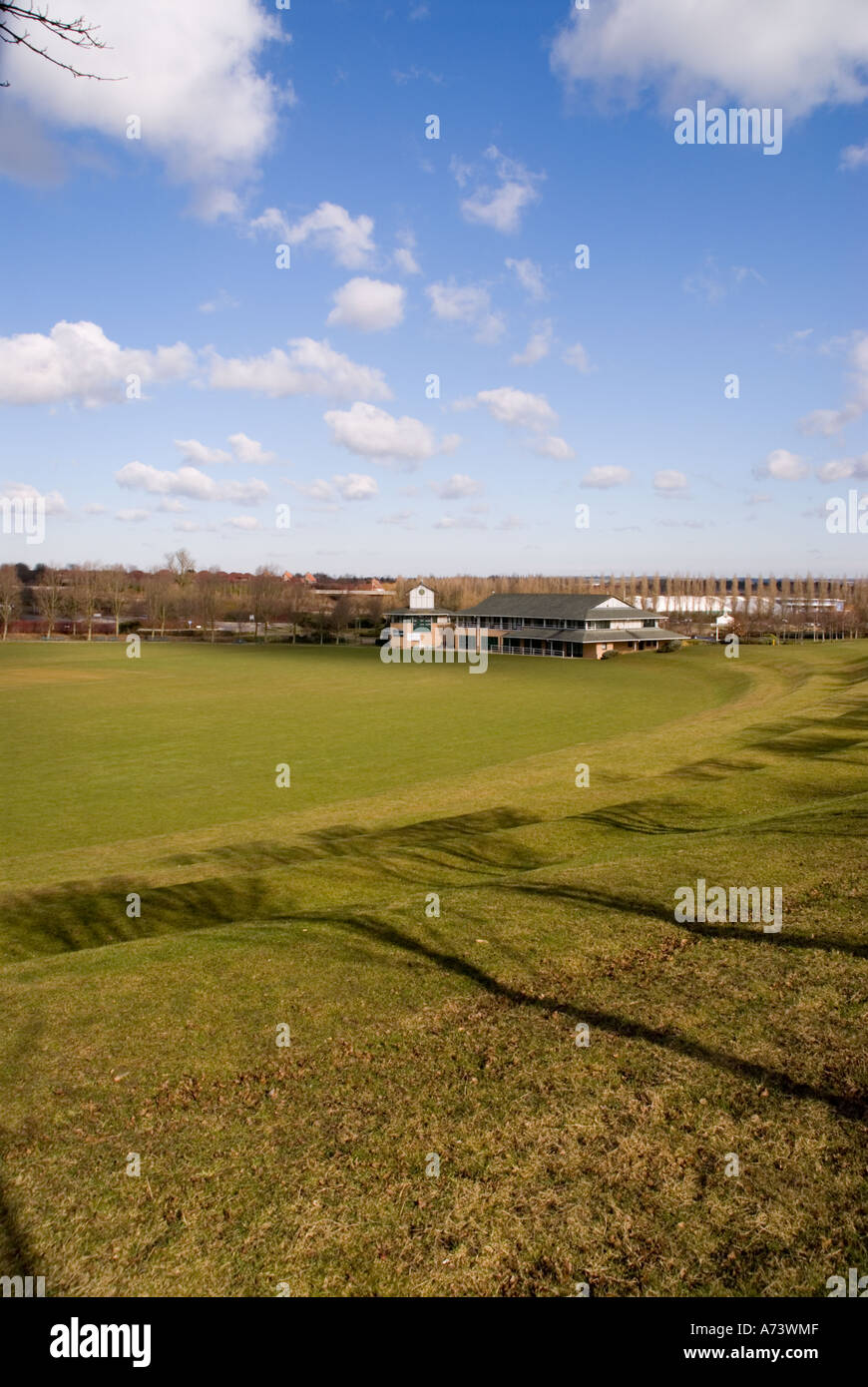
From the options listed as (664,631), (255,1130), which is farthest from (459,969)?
(664,631)

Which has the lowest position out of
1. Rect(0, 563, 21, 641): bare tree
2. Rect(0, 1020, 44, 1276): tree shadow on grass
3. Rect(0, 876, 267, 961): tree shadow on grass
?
Rect(0, 876, 267, 961): tree shadow on grass

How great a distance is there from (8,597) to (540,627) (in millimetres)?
91689

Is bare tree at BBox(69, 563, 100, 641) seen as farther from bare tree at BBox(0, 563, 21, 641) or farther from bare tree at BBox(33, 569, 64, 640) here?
bare tree at BBox(0, 563, 21, 641)

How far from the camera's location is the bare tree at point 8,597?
142000 mm

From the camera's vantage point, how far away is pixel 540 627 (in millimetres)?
124812

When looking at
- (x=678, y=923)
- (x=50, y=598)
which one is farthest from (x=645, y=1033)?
(x=50, y=598)

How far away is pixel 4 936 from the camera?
16.6 metres

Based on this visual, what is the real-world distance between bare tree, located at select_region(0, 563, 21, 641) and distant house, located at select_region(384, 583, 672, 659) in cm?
6537

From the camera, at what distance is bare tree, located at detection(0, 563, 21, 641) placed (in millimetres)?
142000

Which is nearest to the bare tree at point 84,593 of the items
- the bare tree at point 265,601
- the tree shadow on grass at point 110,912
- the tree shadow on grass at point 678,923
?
the bare tree at point 265,601

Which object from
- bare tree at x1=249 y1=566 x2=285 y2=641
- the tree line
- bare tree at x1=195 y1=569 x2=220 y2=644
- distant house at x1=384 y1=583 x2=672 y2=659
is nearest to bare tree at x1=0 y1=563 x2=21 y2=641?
the tree line

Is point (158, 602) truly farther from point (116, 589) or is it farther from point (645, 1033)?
point (645, 1033)

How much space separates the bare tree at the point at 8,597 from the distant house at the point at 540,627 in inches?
2574
